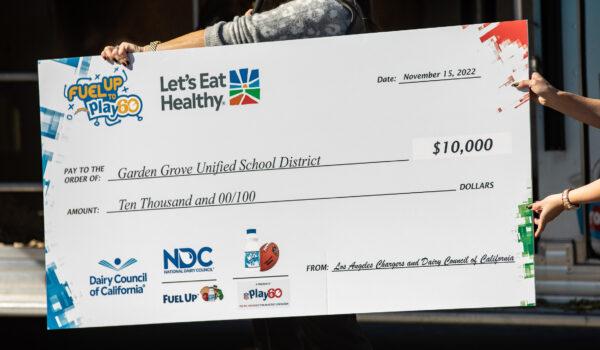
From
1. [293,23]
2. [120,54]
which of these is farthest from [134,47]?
[293,23]

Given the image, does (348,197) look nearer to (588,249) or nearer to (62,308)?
(62,308)

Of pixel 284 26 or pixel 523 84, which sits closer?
pixel 523 84

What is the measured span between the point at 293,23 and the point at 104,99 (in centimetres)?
60

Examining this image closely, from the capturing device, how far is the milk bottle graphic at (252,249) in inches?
115

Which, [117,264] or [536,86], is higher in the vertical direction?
[536,86]

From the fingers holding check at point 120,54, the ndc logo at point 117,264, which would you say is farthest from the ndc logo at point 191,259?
the fingers holding check at point 120,54

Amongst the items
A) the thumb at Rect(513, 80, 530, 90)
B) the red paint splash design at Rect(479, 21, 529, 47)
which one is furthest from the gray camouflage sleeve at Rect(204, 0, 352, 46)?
the thumb at Rect(513, 80, 530, 90)

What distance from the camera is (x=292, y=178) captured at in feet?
9.50

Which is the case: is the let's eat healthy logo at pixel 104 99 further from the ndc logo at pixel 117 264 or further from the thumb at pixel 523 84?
the thumb at pixel 523 84

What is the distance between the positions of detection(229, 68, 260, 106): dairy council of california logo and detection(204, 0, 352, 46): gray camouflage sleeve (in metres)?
0.12

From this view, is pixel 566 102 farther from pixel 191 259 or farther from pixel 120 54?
pixel 120 54

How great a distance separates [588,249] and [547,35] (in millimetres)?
1112

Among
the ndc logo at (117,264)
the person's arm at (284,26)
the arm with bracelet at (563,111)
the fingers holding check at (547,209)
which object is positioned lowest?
the ndc logo at (117,264)

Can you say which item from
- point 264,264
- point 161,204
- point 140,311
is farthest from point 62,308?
point 264,264
